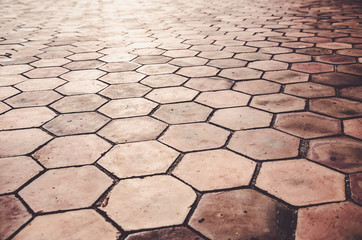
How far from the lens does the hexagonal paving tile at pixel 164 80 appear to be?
7.33ft

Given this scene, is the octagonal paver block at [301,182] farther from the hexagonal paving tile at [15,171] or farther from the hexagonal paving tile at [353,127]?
the hexagonal paving tile at [15,171]

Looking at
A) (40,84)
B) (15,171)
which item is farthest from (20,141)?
(40,84)

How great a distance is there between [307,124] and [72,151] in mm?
1330

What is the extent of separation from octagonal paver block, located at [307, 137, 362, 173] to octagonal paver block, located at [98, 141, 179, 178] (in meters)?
0.70

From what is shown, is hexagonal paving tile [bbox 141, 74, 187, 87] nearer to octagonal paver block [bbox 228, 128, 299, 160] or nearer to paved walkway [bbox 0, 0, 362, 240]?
paved walkway [bbox 0, 0, 362, 240]

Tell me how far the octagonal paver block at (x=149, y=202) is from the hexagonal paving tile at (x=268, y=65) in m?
1.64

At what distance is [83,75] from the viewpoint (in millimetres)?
2469

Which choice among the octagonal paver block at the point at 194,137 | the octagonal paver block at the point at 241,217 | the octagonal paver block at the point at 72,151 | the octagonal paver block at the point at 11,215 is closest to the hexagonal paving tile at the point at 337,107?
the octagonal paver block at the point at 194,137

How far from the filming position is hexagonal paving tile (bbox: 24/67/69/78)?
2.48 metres

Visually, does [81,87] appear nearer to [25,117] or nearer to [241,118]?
[25,117]

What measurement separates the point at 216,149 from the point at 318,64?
1646mm

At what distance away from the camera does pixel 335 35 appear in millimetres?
3418

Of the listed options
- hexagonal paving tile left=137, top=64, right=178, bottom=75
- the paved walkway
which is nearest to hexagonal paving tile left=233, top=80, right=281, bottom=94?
the paved walkway

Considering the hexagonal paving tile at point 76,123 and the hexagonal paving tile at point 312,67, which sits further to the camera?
the hexagonal paving tile at point 312,67
